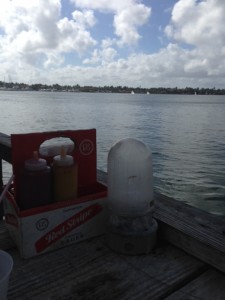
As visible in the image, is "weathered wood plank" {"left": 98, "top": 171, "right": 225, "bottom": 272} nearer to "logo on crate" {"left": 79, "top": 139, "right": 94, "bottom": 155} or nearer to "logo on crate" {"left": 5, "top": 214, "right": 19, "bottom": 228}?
"logo on crate" {"left": 79, "top": 139, "right": 94, "bottom": 155}

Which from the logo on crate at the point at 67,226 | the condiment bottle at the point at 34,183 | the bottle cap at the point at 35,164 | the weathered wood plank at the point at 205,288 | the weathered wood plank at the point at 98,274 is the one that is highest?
the bottle cap at the point at 35,164

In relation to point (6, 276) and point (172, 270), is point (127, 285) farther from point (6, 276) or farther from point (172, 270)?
point (6, 276)

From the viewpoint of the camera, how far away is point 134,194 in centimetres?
269

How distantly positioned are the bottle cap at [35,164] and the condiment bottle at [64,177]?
12 cm

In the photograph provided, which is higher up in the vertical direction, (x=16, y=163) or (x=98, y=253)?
(x=16, y=163)

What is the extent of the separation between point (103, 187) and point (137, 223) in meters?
0.48

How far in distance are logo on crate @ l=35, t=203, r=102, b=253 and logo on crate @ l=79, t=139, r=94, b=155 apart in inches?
17.0

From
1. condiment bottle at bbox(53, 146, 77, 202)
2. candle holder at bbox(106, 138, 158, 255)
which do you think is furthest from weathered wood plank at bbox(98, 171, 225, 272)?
condiment bottle at bbox(53, 146, 77, 202)

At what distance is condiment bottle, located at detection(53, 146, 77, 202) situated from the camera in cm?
259

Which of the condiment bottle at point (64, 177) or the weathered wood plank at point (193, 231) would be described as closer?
the weathered wood plank at point (193, 231)

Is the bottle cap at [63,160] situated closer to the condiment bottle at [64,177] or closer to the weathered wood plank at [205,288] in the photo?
the condiment bottle at [64,177]

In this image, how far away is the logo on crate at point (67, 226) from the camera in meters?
2.53

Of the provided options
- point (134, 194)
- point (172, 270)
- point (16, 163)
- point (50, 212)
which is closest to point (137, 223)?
point (134, 194)

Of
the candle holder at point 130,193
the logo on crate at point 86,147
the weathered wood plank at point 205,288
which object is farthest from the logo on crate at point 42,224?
the weathered wood plank at point 205,288
